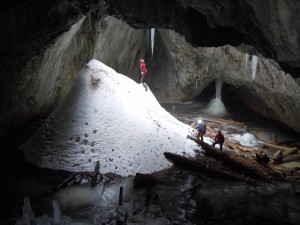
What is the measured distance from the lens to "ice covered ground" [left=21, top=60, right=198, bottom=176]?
904cm

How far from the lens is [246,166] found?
376 inches

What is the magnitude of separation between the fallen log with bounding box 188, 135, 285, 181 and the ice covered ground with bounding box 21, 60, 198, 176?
81cm

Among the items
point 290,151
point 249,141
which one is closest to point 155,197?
point 249,141

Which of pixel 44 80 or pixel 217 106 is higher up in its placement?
pixel 44 80

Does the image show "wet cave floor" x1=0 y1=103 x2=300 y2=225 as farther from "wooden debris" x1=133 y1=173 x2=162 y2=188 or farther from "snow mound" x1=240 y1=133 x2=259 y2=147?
"snow mound" x1=240 y1=133 x2=259 y2=147

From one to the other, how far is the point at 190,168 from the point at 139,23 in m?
5.14

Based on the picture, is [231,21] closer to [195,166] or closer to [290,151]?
[195,166]

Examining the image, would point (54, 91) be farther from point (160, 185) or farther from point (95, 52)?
point (160, 185)

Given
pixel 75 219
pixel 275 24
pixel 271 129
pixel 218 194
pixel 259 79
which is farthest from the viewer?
pixel 271 129

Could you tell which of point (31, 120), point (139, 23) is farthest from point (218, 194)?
point (31, 120)

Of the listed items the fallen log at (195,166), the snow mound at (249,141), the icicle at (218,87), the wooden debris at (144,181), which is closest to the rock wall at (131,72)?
the icicle at (218,87)

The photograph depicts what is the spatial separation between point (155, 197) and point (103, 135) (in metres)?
2.88

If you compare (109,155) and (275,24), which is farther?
(109,155)

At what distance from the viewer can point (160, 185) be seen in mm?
8359
